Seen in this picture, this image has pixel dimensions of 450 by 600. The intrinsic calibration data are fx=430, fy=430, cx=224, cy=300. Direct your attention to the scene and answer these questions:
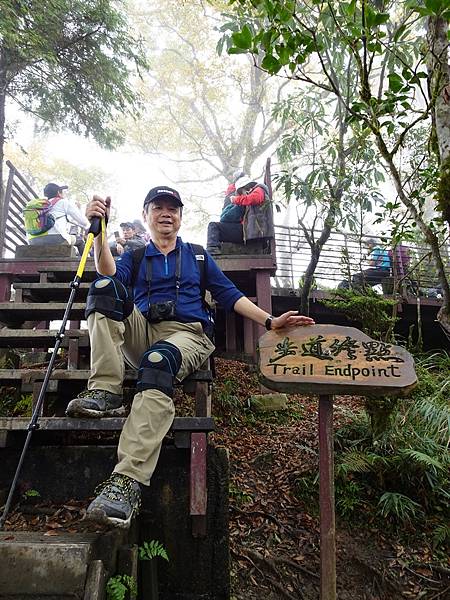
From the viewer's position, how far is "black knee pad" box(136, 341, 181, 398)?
2.49 metres

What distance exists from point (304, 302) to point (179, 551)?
15.6 ft

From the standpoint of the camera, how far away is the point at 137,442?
2.34m

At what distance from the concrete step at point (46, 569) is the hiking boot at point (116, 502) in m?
0.14

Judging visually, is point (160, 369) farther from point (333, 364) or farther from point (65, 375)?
point (333, 364)

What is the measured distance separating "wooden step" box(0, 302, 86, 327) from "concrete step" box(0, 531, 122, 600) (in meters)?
2.13

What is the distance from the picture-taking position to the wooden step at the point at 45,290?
443cm

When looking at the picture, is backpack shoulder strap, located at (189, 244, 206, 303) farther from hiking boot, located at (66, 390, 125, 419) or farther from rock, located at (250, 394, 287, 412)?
rock, located at (250, 394, 287, 412)

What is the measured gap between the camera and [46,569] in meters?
1.99

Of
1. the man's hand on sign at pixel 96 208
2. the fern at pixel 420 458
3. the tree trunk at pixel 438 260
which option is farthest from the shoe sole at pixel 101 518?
the fern at pixel 420 458

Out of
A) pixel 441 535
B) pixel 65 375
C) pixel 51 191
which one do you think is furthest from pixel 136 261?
pixel 51 191

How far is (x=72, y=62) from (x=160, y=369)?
818 cm

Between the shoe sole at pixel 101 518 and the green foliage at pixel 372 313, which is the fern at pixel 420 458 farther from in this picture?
the shoe sole at pixel 101 518

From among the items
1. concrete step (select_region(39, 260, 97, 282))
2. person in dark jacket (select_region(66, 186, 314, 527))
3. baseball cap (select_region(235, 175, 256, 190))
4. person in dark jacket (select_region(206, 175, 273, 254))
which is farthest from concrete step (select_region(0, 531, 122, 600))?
baseball cap (select_region(235, 175, 256, 190))

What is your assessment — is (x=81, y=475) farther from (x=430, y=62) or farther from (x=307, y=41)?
(x=430, y=62)
